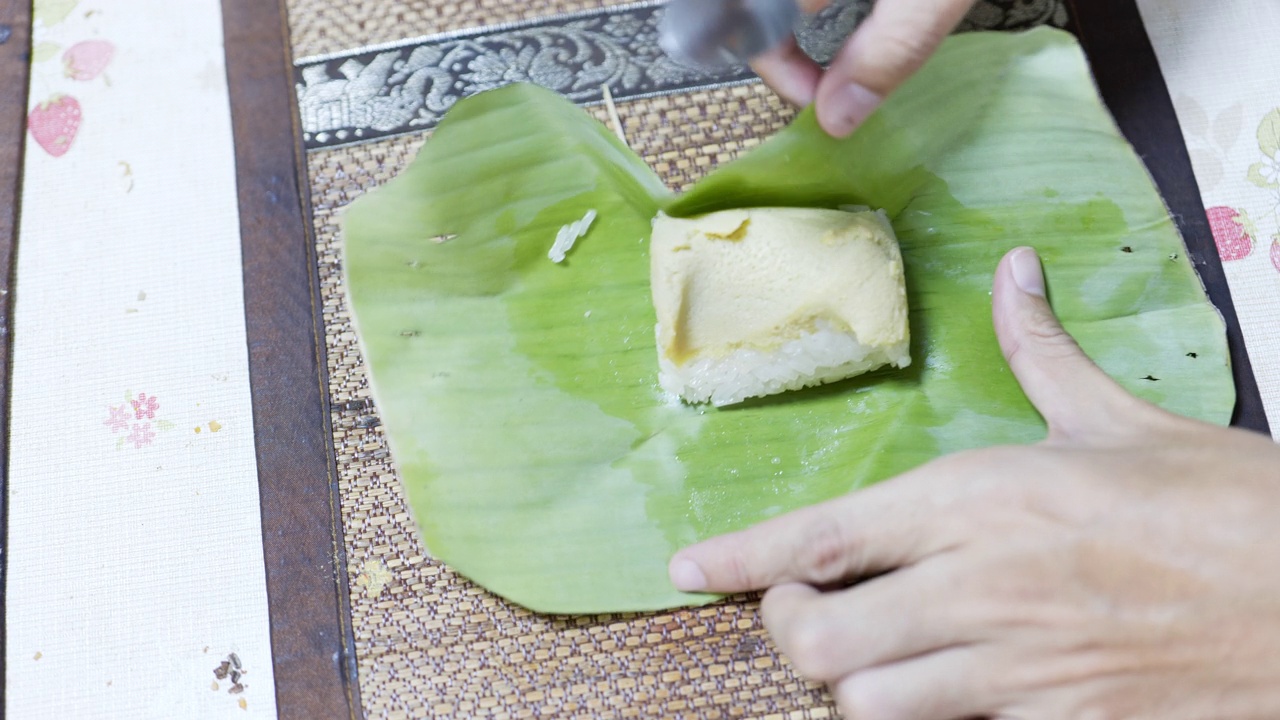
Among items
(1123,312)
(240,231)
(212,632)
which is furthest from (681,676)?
(240,231)

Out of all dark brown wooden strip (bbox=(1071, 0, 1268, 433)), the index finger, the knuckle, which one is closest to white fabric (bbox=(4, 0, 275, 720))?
the index finger

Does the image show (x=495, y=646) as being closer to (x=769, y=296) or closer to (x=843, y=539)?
(x=843, y=539)

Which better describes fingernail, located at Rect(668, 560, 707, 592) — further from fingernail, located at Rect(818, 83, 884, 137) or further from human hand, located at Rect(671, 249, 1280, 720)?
fingernail, located at Rect(818, 83, 884, 137)

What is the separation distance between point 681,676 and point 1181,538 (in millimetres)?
719

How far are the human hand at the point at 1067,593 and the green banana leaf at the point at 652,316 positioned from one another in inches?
7.4

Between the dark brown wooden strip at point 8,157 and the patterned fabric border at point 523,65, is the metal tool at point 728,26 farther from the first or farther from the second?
the dark brown wooden strip at point 8,157

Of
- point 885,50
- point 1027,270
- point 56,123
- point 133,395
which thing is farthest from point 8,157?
point 1027,270

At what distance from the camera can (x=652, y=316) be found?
1.38 metres

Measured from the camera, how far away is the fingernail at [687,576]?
1235mm

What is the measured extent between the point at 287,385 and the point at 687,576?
29.6 inches

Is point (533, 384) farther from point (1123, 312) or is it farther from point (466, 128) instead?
point (1123, 312)

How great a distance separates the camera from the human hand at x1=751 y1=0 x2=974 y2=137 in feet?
3.67

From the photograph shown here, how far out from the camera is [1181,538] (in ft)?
3.55

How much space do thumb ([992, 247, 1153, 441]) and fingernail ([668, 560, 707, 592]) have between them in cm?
57
